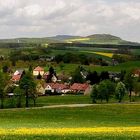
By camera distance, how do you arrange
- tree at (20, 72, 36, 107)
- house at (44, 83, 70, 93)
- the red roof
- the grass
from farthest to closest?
1. house at (44, 83, 70, 93)
2. the red roof
3. the grass
4. tree at (20, 72, 36, 107)

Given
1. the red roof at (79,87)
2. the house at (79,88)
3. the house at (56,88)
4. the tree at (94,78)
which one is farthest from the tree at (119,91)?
the tree at (94,78)

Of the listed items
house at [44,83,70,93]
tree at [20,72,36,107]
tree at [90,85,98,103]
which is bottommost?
house at [44,83,70,93]

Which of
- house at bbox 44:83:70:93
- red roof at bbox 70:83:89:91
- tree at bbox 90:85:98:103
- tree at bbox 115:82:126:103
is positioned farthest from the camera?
house at bbox 44:83:70:93

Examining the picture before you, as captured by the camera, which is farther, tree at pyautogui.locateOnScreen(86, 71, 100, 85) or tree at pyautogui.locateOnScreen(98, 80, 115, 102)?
tree at pyautogui.locateOnScreen(86, 71, 100, 85)

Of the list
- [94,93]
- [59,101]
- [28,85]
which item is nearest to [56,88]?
[59,101]

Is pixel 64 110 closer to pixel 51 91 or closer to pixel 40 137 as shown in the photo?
pixel 40 137

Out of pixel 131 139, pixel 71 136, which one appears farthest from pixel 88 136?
pixel 131 139

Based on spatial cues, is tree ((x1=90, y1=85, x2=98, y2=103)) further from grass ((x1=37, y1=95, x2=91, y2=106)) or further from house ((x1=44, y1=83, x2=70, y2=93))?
house ((x1=44, y1=83, x2=70, y2=93))

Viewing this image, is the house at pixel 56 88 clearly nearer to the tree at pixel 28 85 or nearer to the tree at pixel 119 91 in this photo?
the tree at pixel 119 91

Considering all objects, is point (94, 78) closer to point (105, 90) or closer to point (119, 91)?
point (119, 91)

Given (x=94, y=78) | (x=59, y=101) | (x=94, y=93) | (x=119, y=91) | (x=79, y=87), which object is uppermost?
(x=119, y=91)

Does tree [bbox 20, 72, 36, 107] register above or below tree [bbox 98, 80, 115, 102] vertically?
above

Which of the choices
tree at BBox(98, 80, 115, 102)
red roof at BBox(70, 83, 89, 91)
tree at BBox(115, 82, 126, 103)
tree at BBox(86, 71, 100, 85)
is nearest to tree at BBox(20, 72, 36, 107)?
tree at BBox(98, 80, 115, 102)

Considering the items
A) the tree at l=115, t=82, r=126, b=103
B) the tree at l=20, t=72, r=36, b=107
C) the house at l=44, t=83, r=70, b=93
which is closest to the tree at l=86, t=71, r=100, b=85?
the house at l=44, t=83, r=70, b=93
